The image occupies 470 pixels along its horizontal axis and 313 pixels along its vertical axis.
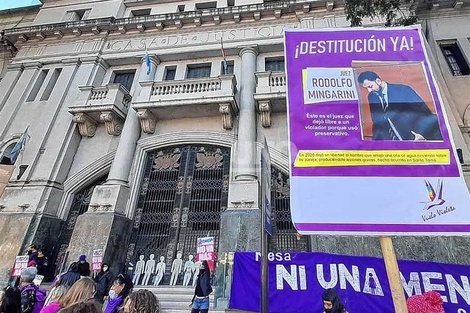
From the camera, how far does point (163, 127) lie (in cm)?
1281

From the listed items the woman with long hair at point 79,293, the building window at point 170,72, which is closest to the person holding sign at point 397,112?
the woman with long hair at point 79,293

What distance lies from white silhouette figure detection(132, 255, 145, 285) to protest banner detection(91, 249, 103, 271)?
1.40 meters

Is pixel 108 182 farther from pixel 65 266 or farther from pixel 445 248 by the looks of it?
pixel 445 248

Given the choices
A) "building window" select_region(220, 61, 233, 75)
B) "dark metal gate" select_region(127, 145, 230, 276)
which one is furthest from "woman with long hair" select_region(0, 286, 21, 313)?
"building window" select_region(220, 61, 233, 75)

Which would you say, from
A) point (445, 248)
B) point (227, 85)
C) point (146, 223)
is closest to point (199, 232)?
point (146, 223)

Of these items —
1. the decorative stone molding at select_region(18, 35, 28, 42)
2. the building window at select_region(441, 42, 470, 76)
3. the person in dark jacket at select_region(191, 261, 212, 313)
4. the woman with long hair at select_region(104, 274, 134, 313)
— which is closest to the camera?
the woman with long hair at select_region(104, 274, 134, 313)

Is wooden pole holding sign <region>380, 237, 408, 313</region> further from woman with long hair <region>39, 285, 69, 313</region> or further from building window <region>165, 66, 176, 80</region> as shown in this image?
building window <region>165, 66, 176, 80</region>

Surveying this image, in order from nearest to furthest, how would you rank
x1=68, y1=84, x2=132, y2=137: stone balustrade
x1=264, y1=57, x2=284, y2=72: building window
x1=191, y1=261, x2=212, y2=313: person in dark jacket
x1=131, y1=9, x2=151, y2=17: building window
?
x1=191, y1=261, x2=212, y2=313: person in dark jacket < x1=68, y1=84, x2=132, y2=137: stone balustrade < x1=264, y1=57, x2=284, y2=72: building window < x1=131, y1=9, x2=151, y2=17: building window

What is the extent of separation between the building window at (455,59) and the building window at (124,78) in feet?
51.3

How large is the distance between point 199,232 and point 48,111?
9.61 m

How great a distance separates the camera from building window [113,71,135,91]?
14.7 m

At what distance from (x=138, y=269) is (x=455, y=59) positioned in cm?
1659

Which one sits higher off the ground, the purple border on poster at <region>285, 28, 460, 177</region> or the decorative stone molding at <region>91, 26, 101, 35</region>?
the decorative stone molding at <region>91, 26, 101, 35</region>

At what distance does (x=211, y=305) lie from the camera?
7.49 metres
